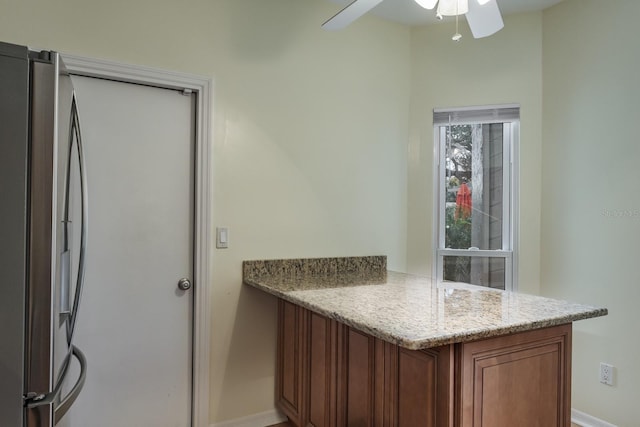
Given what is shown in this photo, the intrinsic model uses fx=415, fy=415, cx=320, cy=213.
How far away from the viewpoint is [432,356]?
142cm

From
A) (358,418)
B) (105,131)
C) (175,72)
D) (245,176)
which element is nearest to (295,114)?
(245,176)

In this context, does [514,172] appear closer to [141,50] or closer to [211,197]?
[211,197]

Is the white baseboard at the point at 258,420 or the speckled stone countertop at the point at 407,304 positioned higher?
the speckled stone countertop at the point at 407,304

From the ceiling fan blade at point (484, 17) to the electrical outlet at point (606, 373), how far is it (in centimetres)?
200

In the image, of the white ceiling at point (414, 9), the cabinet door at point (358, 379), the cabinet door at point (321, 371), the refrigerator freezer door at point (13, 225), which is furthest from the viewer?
the white ceiling at point (414, 9)

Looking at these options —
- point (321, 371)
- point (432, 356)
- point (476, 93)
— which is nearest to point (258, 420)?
point (321, 371)

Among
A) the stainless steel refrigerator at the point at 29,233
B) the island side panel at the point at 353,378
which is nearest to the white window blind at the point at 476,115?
the island side panel at the point at 353,378

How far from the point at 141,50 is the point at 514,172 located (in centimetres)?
246

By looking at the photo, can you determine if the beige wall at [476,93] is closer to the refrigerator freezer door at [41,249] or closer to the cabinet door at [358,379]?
the cabinet door at [358,379]

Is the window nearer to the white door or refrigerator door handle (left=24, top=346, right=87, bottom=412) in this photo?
the white door

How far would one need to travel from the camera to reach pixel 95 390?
2102mm

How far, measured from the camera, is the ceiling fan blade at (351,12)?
1.82 meters

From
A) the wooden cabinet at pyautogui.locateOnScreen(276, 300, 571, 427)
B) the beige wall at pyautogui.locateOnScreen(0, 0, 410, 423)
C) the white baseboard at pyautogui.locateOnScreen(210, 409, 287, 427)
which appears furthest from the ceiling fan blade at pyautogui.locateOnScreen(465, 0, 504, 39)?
the white baseboard at pyautogui.locateOnScreen(210, 409, 287, 427)

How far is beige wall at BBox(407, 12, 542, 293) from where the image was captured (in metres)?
2.82
